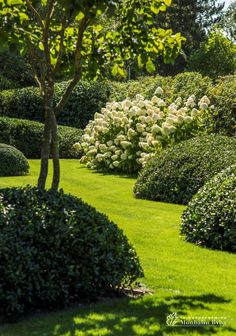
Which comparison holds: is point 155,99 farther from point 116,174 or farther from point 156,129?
point 116,174

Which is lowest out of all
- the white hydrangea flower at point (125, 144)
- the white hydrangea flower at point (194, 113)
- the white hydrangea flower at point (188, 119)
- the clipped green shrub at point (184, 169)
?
the clipped green shrub at point (184, 169)

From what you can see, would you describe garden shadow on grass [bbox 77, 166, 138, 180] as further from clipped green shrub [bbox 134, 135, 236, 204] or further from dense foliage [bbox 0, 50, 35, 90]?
dense foliage [bbox 0, 50, 35, 90]

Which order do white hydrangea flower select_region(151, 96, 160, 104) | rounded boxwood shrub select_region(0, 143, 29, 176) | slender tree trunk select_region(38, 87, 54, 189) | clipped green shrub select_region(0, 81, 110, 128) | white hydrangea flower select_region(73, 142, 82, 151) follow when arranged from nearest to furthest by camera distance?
slender tree trunk select_region(38, 87, 54, 189) < rounded boxwood shrub select_region(0, 143, 29, 176) < white hydrangea flower select_region(151, 96, 160, 104) < white hydrangea flower select_region(73, 142, 82, 151) < clipped green shrub select_region(0, 81, 110, 128)

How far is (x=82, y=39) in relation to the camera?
236 inches

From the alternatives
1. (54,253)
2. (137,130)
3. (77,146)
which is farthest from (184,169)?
(77,146)

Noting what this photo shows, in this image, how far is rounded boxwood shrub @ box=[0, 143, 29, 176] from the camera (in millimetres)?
14422

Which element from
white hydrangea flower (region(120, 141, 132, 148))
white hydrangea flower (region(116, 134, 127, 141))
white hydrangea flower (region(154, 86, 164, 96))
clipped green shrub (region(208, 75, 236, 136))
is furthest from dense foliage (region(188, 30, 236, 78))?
clipped green shrub (region(208, 75, 236, 136))

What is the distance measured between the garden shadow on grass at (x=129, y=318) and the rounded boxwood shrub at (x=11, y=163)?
32.0 feet

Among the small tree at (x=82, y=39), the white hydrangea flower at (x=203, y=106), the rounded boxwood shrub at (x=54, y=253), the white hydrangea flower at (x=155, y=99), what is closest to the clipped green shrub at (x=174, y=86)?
the white hydrangea flower at (x=155, y=99)

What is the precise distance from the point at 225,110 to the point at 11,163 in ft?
17.4

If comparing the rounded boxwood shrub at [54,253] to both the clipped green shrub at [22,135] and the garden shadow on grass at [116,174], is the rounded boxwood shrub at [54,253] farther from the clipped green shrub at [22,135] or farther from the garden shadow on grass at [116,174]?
the clipped green shrub at [22,135]

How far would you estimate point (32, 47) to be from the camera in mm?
5961

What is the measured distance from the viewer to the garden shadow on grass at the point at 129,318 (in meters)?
4.22

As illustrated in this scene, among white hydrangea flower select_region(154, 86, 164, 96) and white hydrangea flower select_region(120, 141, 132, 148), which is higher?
white hydrangea flower select_region(154, 86, 164, 96)
